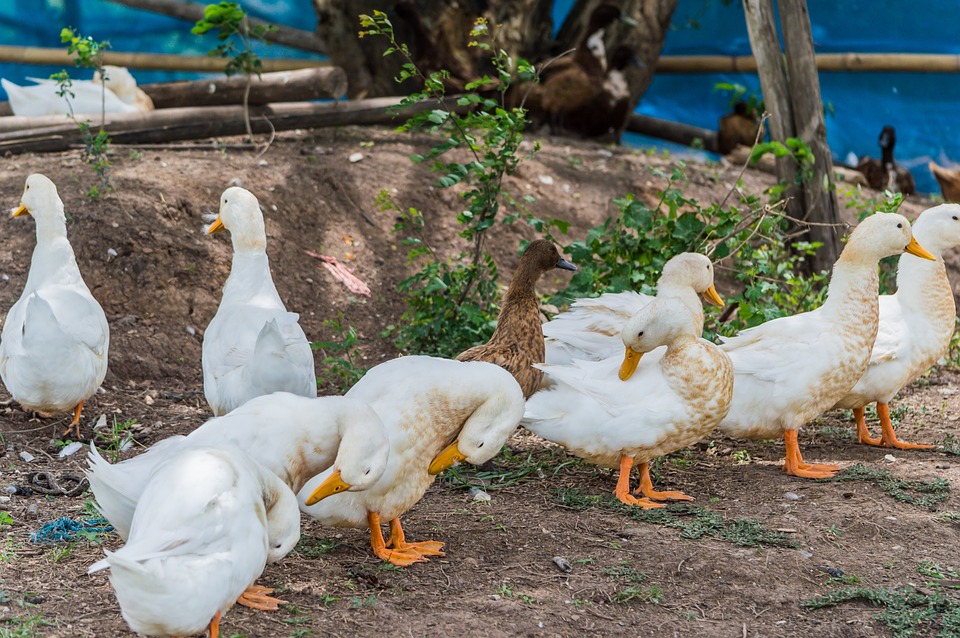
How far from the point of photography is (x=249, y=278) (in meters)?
4.72

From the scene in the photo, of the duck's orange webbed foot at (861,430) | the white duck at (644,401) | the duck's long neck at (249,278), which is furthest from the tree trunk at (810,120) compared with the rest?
the duck's long neck at (249,278)

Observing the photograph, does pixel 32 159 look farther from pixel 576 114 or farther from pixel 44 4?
pixel 576 114

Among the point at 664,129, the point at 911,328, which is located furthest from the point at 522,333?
the point at 664,129

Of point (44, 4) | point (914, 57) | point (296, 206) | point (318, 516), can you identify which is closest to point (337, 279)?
point (296, 206)

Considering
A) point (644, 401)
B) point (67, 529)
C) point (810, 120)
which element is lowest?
point (67, 529)

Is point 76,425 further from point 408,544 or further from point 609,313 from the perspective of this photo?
point 609,313

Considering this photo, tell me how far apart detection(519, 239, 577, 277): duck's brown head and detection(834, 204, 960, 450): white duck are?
166 centimetres

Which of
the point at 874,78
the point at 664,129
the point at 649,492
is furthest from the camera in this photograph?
the point at 664,129

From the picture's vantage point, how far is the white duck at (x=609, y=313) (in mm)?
4738

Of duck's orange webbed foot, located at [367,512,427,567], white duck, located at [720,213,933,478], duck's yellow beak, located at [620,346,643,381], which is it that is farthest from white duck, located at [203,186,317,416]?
white duck, located at [720,213,933,478]

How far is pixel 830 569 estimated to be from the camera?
3475 millimetres

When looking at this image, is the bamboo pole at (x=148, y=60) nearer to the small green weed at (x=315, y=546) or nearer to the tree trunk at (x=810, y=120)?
the tree trunk at (x=810, y=120)

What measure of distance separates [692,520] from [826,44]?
755 centimetres

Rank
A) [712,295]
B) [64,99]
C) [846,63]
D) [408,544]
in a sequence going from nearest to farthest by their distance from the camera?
[408,544]
[712,295]
[64,99]
[846,63]
